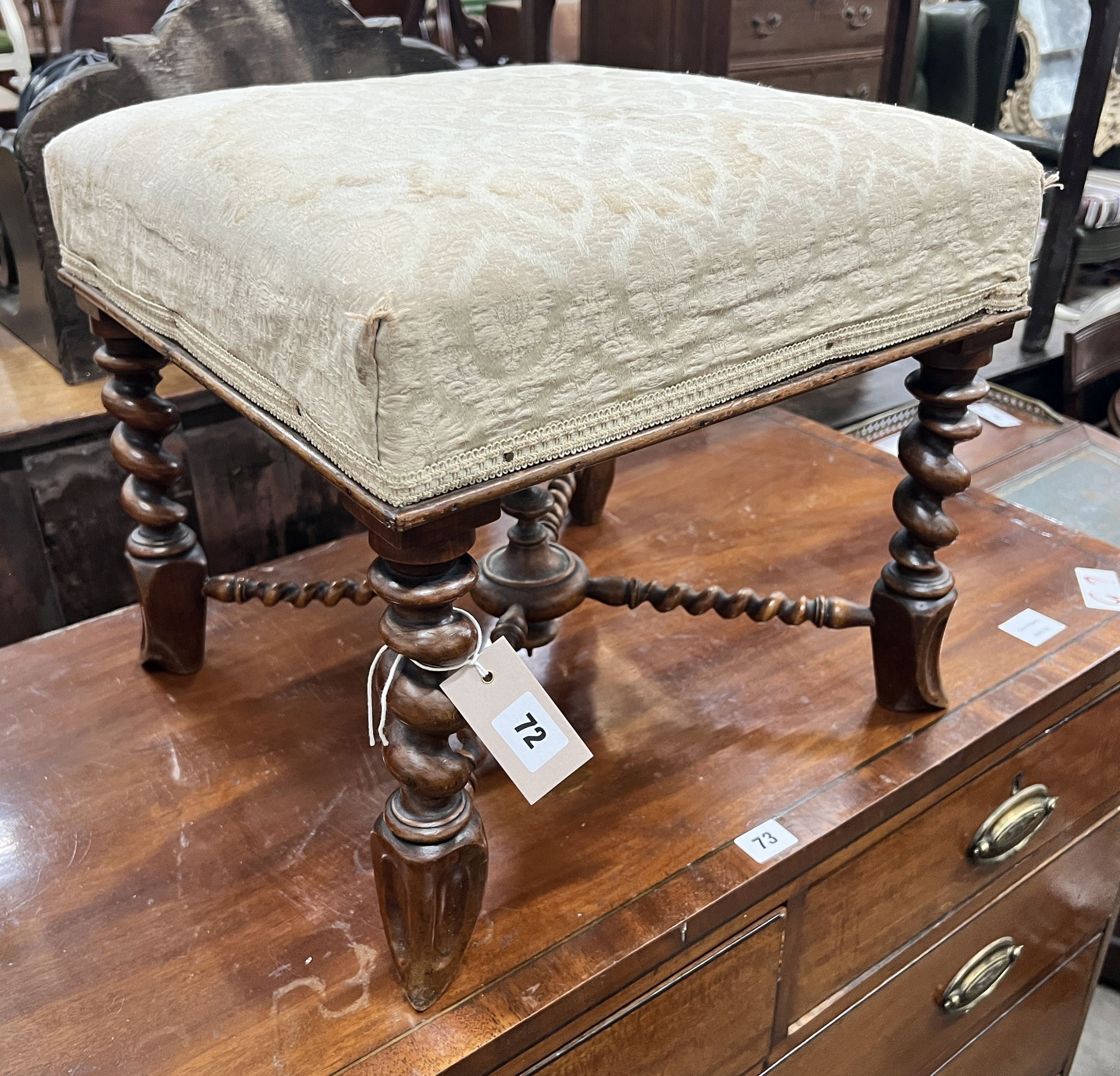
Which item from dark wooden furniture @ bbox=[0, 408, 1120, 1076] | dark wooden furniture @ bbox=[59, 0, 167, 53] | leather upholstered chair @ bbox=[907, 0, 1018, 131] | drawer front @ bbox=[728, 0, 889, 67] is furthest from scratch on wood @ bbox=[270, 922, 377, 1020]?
leather upholstered chair @ bbox=[907, 0, 1018, 131]

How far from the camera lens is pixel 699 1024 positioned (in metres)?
0.58

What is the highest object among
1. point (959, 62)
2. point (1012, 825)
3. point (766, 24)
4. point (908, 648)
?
point (766, 24)

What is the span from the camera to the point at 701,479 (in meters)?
0.99

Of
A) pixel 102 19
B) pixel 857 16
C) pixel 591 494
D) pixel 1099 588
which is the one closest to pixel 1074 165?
pixel 857 16

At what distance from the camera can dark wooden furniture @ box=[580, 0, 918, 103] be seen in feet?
3.99

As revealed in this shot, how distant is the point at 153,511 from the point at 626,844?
0.35 metres

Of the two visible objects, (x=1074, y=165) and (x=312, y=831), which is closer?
(x=312, y=831)

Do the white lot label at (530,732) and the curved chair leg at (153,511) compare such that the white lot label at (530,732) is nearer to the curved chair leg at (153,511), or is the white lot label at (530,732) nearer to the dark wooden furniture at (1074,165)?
the curved chair leg at (153,511)

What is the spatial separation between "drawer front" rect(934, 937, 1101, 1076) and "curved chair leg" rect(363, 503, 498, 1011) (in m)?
0.49

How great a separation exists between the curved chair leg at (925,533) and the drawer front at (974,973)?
0.19m

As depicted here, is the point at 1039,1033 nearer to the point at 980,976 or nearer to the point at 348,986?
the point at 980,976

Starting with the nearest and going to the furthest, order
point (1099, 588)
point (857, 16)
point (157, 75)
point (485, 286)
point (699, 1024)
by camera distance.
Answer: point (485, 286)
point (699, 1024)
point (1099, 588)
point (157, 75)
point (857, 16)

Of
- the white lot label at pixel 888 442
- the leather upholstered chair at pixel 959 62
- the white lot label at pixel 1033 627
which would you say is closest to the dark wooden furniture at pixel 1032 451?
the white lot label at pixel 888 442

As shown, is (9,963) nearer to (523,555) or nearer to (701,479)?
(523,555)
